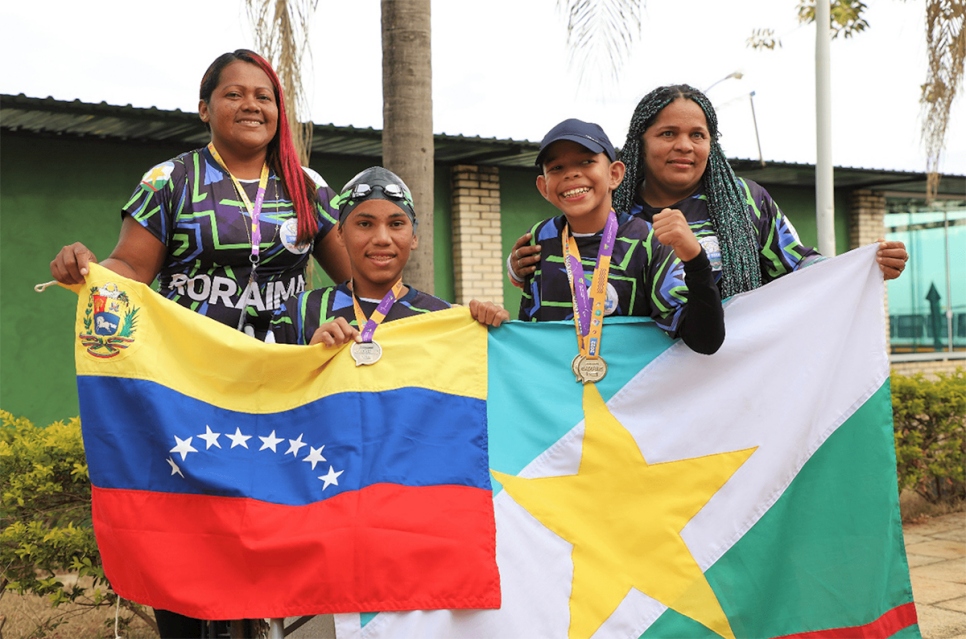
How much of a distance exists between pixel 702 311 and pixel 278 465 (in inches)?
54.3

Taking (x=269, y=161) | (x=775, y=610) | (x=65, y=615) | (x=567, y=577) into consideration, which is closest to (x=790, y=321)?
(x=775, y=610)

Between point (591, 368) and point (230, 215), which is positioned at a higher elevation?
point (230, 215)

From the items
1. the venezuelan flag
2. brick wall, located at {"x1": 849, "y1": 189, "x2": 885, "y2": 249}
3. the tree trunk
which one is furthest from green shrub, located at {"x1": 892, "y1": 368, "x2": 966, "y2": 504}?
brick wall, located at {"x1": 849, "y1": 189, "x2": 885, "y2": 249}

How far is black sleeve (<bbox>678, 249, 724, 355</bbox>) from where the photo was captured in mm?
2730

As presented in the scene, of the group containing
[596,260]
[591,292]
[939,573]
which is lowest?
[939,573]

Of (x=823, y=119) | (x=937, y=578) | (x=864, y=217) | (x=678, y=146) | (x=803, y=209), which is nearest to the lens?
(x=678, y=146)

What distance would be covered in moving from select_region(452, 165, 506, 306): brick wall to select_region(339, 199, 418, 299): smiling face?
8159 mm

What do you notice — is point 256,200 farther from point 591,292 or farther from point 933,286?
point 933,286

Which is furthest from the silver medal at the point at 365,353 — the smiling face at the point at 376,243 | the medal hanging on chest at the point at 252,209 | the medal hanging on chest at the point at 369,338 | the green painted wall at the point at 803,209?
the green painted wall at the point at 803,209

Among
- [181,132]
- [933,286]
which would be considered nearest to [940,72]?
[181,132]

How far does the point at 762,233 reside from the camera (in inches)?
134

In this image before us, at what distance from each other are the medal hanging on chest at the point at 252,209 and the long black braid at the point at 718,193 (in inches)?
48.8

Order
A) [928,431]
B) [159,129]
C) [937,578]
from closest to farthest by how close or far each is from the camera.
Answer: [937,578] → [928,431] → [159,129]

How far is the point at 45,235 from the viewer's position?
8977 mm
